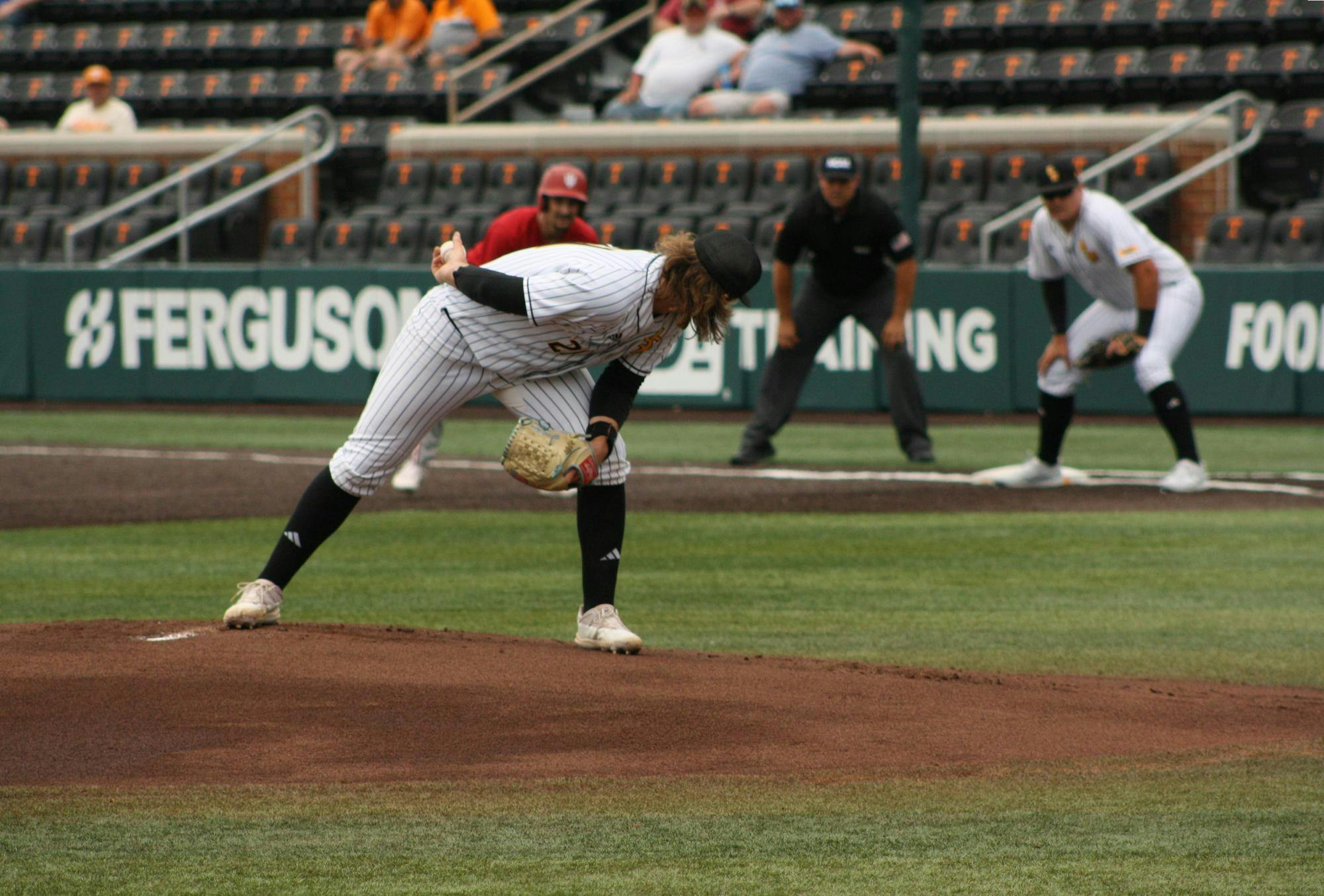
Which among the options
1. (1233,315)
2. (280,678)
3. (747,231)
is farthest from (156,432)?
(280,678)

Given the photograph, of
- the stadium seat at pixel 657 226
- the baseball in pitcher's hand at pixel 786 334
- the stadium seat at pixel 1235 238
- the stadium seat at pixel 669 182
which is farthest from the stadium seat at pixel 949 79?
the baseball in pitcher's hand at pixel 786 334

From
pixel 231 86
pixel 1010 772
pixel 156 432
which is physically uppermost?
pixel 231 86

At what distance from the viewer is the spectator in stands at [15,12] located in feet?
85.7

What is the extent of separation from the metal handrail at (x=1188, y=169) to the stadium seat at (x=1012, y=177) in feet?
0.51

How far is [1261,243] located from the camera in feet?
53.0

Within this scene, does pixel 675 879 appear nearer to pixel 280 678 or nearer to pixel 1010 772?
pixel 1010 772

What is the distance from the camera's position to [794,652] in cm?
646

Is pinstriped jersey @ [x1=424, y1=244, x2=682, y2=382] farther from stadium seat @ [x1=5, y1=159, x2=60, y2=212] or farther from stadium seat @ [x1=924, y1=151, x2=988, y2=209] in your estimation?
stadium seat @ [x1=5, y1=159, x2=60, y2=212]

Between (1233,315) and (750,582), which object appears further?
(1233,315)

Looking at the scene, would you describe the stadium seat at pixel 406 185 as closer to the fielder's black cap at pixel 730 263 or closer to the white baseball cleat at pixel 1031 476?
the white baseball cleat at pixel 1031 476

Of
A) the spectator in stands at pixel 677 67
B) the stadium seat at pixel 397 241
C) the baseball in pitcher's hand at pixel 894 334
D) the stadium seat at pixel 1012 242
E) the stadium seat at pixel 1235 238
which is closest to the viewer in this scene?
the baseball in pitcher's hand at pixel 894 334

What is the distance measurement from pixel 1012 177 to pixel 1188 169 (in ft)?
5.69

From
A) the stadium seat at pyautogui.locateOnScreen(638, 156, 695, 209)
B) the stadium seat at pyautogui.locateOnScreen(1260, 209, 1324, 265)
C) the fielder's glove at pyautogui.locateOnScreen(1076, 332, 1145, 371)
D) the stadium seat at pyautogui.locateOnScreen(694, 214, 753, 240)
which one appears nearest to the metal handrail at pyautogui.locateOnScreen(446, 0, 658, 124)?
the stadium seat at pyautogui.locateOnScreen(638, 156, 695, 209)

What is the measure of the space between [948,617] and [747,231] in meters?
10.9
